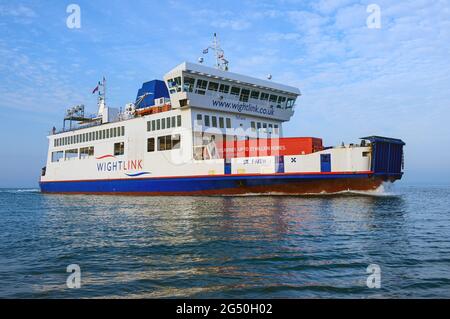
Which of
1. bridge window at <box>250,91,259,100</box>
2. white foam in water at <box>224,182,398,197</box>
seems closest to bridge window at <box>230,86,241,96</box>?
bridge window at <box>250,91,259,100</box>

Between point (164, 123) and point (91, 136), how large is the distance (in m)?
11.6

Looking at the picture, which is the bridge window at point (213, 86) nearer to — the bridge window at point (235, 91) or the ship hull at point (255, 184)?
the bridge window at point (235, 91)

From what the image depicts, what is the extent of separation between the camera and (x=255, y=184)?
23734mm

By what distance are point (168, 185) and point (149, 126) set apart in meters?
5.53

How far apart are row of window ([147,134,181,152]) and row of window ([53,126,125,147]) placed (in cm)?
411

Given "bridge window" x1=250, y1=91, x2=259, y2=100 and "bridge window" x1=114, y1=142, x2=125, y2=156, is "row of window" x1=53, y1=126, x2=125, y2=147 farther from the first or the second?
"bridge window" x1=250, y1=91, x2=259, y2=100

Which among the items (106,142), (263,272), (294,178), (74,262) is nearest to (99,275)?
(74,262)

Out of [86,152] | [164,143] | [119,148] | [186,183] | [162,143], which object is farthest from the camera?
[86,152]

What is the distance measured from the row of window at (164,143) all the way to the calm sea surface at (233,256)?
14.1 m

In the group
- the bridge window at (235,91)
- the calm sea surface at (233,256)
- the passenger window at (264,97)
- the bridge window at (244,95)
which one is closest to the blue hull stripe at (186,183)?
the bridge window at (235,91)

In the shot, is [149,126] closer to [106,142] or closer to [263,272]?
[106,142]

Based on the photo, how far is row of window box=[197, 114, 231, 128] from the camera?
90.9 feet

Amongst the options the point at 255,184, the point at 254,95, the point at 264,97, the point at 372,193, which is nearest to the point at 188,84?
the point at 254,95

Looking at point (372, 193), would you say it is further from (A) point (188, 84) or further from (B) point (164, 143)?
(B) point (164, 143)
